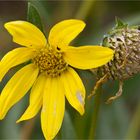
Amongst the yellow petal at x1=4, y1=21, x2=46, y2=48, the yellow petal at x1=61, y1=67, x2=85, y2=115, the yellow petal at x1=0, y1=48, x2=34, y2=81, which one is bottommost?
the yellow petal at x1=61, y1=67, x2=85, y2=115

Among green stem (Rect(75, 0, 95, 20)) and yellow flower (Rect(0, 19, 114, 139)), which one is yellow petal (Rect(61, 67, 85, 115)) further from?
green stem (Rect(75, 0, 95, 20))

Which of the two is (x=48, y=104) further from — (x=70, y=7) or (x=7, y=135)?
(x=70, y=7)

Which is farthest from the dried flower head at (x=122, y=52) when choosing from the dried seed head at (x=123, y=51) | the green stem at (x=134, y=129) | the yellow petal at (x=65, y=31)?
the green stem at (x=134, y=129)

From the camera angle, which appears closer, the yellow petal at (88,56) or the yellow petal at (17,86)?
the yellow petal at (88,56)

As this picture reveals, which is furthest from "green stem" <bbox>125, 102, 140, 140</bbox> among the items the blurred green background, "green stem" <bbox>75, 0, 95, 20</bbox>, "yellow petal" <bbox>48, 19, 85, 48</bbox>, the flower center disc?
"yellow petal" <bbox>48, 19, 85, 48</bbox>

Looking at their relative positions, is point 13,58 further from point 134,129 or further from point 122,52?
point 134,129

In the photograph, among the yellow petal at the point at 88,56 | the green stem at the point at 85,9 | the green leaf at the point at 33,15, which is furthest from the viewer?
the green stem at the point at 85,9

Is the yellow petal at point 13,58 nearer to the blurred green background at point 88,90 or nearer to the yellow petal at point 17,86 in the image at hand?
the yellow petal at point 17,86
